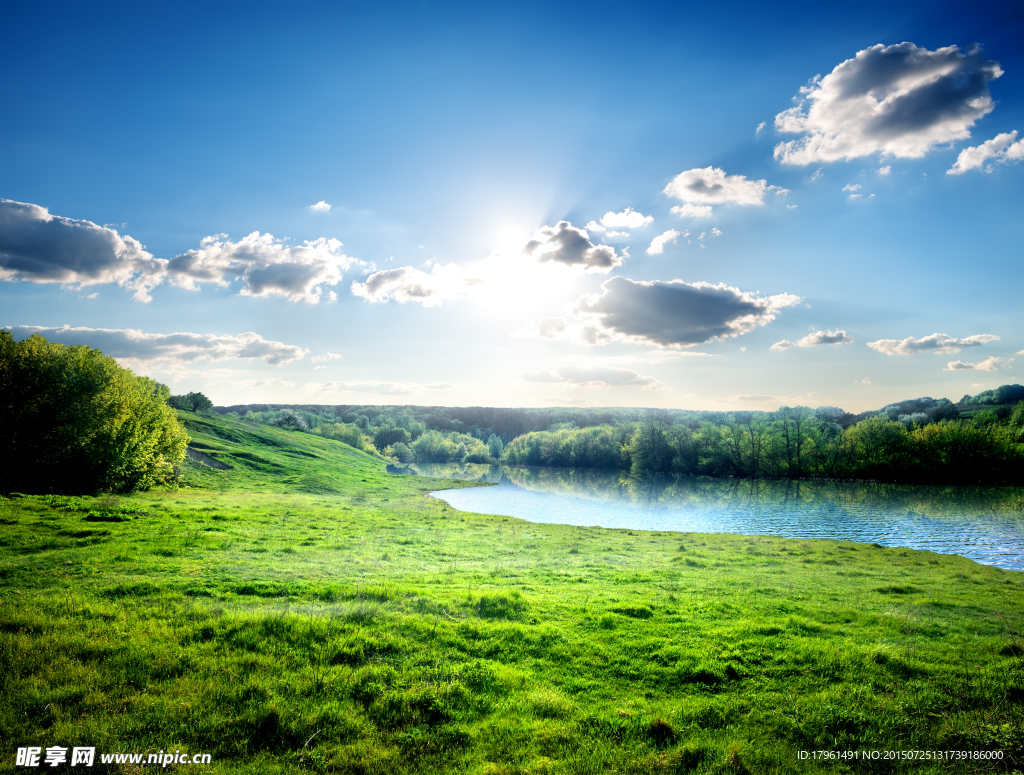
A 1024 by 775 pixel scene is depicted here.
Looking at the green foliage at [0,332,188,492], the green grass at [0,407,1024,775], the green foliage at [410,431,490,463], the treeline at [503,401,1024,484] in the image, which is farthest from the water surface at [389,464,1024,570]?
the green foliage at [410,431,490,463]

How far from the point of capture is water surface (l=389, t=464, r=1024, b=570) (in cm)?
3722

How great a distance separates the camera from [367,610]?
11984 mm

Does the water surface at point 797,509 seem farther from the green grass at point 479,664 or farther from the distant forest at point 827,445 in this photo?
the green grass at point 479,664

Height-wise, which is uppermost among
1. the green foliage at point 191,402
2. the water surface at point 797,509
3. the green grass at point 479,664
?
the green foliage at point 191,402

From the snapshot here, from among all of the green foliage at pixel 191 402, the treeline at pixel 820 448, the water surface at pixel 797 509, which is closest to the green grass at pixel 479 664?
the water surface at pixel 797 509

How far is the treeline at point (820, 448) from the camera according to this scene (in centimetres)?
8419

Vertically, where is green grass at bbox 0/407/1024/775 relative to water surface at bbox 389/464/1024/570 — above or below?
above

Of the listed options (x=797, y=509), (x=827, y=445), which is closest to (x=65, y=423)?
(x=797, y=509)

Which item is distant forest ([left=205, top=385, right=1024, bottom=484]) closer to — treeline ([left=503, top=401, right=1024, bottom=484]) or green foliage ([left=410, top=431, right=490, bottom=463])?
treeline ([left=503, top=401, right=1024, bottom=484])

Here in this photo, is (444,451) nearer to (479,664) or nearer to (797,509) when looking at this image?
(797,509)

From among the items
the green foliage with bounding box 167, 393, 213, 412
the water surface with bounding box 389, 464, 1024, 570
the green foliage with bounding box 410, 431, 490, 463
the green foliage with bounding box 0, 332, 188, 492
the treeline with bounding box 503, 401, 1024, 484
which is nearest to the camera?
the green foliage with bounding box 0, 332, 188, 492

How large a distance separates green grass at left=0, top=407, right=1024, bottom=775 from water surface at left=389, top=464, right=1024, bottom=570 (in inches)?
808

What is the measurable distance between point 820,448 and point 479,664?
11486 cm

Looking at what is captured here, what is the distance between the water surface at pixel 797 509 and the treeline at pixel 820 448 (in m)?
10.2
